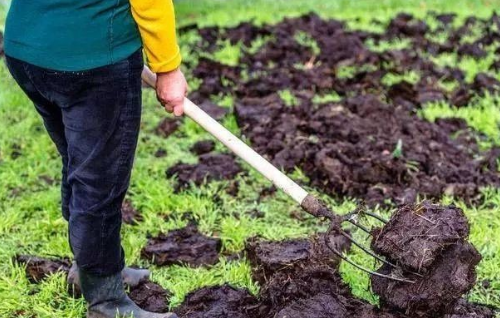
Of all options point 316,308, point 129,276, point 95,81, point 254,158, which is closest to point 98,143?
point 95,81

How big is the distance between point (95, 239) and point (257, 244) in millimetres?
946

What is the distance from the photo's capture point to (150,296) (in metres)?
3.48

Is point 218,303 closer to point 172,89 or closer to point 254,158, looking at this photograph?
point 254,158

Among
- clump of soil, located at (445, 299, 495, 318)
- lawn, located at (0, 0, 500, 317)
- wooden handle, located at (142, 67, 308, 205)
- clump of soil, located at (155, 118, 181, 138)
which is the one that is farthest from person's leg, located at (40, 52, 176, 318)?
clump of soil, located at (155, 118, 181, 138)

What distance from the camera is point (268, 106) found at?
18.6 ft

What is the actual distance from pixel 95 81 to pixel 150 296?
123 centimetres

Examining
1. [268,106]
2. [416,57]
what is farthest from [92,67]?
[416,57]

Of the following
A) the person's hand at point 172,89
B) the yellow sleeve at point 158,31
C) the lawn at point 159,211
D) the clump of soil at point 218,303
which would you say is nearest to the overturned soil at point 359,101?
the lawn at point 159,211

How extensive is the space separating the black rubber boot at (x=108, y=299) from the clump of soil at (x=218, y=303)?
141mm

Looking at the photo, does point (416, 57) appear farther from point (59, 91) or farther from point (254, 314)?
point (59, 91)

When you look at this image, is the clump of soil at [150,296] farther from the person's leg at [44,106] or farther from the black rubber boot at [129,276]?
the person's leg at [44,106]

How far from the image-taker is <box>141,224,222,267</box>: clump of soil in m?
3.80

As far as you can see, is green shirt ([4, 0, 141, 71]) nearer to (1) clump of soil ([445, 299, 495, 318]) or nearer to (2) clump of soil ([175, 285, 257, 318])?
(2) clump of soil ([175, 285, 257, 318])

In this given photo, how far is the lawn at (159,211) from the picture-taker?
3531mm
